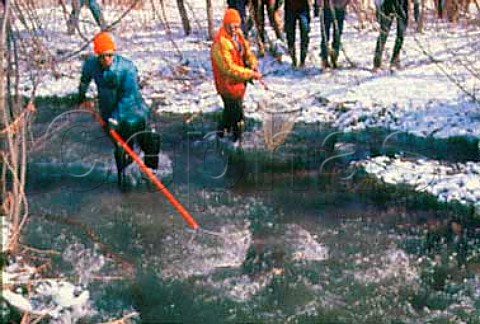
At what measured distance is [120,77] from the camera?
739 centimetres

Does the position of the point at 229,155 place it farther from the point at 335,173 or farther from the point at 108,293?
the point at 108,293

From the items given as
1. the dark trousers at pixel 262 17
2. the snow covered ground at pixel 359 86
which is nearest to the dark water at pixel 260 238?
the snow covered ground at pixel 359 86

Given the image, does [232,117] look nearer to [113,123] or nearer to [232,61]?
[232,61]

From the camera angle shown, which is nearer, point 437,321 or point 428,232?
point 437,321

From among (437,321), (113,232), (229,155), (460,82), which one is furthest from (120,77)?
(460,82)

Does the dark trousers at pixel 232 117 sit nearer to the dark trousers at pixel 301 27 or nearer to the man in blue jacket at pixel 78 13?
the dark trousers at pixel 301 27

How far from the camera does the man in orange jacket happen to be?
8469 mm

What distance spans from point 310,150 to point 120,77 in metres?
2.87

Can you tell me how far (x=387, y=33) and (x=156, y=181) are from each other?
5109 mm

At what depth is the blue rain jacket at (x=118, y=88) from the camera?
24.2ft

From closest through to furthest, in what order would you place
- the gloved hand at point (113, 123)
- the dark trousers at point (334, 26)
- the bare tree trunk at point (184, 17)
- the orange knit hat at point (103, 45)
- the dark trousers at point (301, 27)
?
1. the orange knit hat at point (103, 45)
2. the gloved hand at point (113, 123)
3. the dark trousers at point (334, 26)
4. the dark trousers at point (301, 27)
5. the bare tree trunk at point (184, 17)

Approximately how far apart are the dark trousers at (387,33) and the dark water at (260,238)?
2.48 m

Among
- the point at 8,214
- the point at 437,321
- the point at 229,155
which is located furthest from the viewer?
the point at 229,155

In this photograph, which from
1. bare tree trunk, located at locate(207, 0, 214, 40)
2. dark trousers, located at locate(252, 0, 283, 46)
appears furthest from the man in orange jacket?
bare tree trunk, located at locate(207, 0, 214, 40)
